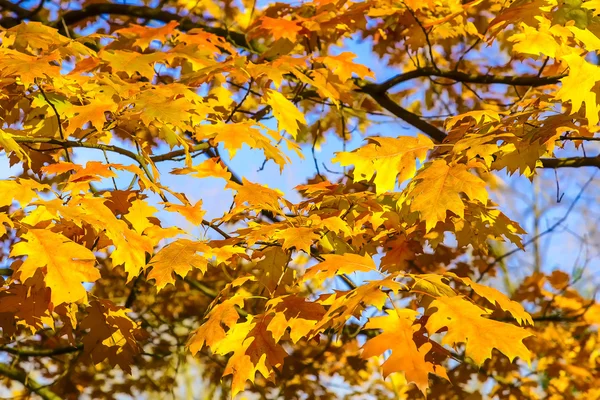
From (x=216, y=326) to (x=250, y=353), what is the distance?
15cm

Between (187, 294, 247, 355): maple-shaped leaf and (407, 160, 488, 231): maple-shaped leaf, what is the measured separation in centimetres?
66

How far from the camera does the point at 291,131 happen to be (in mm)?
2717

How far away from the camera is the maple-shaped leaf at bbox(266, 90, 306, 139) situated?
273 cm

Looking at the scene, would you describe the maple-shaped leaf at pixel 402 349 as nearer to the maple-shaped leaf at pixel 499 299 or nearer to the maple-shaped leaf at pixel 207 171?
the maple-shaped leaf at pixel 499 299

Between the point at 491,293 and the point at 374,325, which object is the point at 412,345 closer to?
the point at 374,325

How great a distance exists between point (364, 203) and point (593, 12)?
1140mm

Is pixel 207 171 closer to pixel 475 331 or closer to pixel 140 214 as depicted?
pixel 140 214

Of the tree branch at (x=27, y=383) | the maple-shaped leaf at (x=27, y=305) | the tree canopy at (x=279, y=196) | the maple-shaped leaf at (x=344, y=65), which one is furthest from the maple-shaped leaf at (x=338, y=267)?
the tree branch at (x=27, y=383)

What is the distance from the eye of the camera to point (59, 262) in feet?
5.66

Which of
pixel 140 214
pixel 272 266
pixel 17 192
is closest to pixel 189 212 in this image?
pixel 140 214

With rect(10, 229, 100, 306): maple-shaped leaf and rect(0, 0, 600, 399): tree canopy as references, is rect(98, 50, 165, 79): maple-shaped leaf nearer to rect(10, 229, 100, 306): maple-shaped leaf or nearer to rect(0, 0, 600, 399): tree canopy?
rect(0, 0, 600, 399): tree canopy

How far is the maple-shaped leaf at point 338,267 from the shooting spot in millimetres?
1750

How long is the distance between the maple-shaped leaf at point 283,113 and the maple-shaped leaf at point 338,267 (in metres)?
1.02

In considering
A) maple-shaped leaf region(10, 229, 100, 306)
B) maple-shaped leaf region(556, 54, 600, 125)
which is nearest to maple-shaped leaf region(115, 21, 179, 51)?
maple-shaped leaf region(10, 229, 100, 306)
